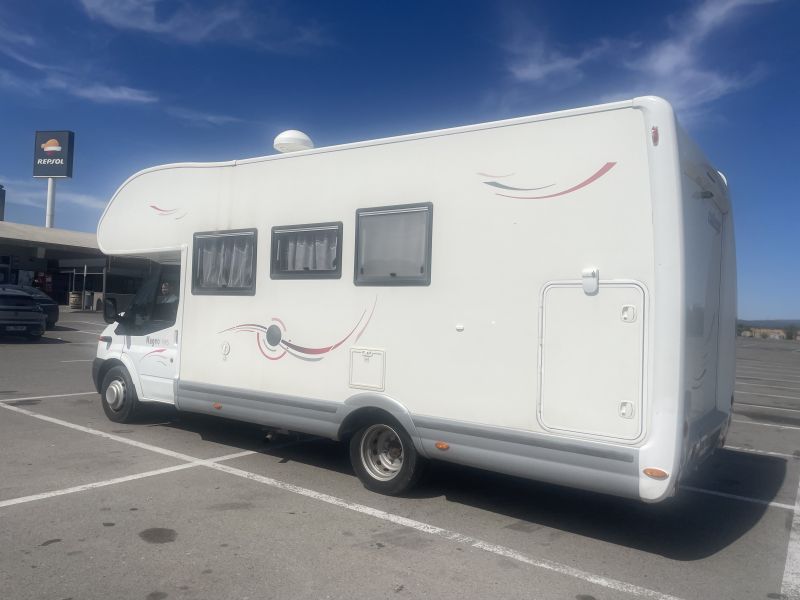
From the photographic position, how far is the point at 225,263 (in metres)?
6.90

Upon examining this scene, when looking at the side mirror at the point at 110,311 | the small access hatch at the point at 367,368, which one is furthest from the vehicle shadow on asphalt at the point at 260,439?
the side mirror at the point at 110,311

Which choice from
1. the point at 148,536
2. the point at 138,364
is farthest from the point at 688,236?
the point at 138,364

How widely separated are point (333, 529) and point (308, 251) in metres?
2.56

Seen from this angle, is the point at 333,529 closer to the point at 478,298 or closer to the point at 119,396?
the point at 478,298

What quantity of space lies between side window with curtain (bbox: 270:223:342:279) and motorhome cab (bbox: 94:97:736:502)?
2 cm

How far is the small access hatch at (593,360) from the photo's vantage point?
4312mm

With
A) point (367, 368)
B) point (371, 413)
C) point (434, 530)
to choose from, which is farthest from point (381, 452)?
point (434, 530)

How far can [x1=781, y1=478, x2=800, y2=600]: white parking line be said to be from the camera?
412 cm

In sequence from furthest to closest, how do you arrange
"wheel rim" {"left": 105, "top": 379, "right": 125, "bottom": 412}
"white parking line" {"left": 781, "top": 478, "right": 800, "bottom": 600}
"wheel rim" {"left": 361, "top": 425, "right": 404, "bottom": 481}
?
1. "wheel rim" {"left": 105, "top": 379, "right": 125, "bottom": 412}
2. "wheel rim" {"left": 361, "top": 425, "right": 404, "bottom": 481}
3. "white parking line" {"left": 781, "top": 478, "right": 800, "bottom": 600}

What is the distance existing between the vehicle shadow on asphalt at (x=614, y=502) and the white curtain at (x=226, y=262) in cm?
190

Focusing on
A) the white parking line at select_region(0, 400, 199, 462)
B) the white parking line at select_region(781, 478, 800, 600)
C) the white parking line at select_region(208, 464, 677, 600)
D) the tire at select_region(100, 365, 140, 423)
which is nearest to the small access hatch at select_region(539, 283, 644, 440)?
the white parking line at select_region(208, 464, 677, 600)

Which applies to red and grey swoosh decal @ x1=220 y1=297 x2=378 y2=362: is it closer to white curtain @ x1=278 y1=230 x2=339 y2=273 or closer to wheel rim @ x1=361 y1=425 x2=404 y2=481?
white curtain @ x1=278 y1=230 x2=339 y2=273

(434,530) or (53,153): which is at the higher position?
(53,153)

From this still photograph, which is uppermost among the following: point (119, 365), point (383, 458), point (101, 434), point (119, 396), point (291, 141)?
point (291, 141)
